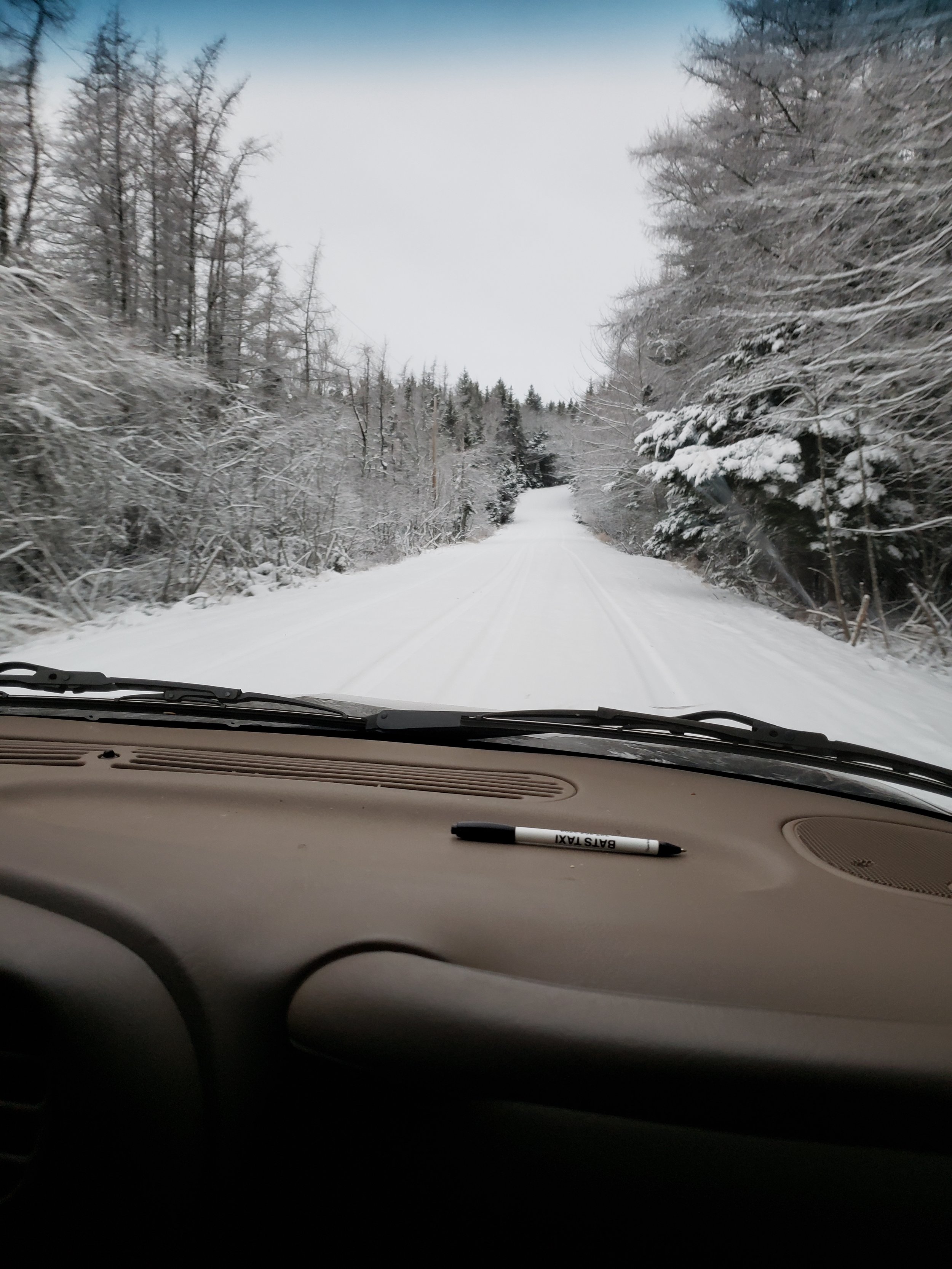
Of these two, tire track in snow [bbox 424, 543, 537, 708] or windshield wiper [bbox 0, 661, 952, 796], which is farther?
tire track in snow [bbox 424, 543, 537, 708]

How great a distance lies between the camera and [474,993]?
1.12 metres

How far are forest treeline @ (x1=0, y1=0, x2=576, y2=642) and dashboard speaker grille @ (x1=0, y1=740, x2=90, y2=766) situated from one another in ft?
15.0

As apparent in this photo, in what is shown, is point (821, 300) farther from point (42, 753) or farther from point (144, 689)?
point (42, 753)

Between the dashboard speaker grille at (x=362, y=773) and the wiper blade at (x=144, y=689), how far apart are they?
0.38 meters

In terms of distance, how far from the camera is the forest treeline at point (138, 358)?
6727 mm

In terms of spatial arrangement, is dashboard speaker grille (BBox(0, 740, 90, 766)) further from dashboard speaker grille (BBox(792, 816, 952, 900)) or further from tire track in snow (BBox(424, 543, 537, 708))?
tire track in snow (BBox(424, 543, 537, 708))

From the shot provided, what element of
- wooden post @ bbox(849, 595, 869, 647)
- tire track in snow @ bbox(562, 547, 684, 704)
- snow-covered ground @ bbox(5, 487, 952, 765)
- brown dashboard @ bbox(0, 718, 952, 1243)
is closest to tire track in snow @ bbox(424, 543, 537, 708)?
snow-covered ground @ bbox(5, 487, 952, 765)

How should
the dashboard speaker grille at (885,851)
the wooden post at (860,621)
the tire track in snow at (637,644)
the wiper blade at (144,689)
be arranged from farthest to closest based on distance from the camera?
the wooden post at (860,621), the tire track in snow at (637,644), the wiper blade at (144,689), the dashboard speaker grille at (885,851)

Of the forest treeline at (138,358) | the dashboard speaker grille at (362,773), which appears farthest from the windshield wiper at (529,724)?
the forest treeline at (138,358)

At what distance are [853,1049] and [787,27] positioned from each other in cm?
834

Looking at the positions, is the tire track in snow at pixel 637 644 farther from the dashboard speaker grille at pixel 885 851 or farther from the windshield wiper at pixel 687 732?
the dashboard speaker grille at pixel 885 851

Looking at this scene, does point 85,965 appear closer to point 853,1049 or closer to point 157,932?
point 157,932

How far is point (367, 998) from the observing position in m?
1.12

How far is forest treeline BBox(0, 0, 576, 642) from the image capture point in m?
6.73
